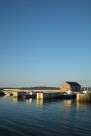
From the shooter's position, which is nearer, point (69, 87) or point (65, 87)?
point (69, 87)

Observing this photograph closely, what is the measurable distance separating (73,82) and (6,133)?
13886cm

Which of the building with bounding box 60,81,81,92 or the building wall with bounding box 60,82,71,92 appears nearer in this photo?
the building wall with bounding box 60,82,71,92

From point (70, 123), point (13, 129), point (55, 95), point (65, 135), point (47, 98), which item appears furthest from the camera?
point (55, 95)

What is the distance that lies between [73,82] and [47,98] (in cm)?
5842

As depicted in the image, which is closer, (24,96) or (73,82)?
(24,96)

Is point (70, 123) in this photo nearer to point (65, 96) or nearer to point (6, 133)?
point (6, 133)

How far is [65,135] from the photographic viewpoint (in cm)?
3984

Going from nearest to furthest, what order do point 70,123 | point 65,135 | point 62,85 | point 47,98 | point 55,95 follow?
point 65,135
point 70,123
point 47,98
point 55,95
point 62,85

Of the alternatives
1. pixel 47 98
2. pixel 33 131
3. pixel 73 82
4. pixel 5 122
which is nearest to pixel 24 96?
pixel 47 98

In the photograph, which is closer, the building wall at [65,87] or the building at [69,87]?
the building wall at [65,87]

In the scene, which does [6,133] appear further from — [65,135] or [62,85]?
[62,85]

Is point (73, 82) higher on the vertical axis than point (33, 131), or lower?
higher

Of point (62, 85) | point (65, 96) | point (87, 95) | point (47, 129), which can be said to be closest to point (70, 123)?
point (47, 129)

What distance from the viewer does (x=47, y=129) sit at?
43969 millimetres
